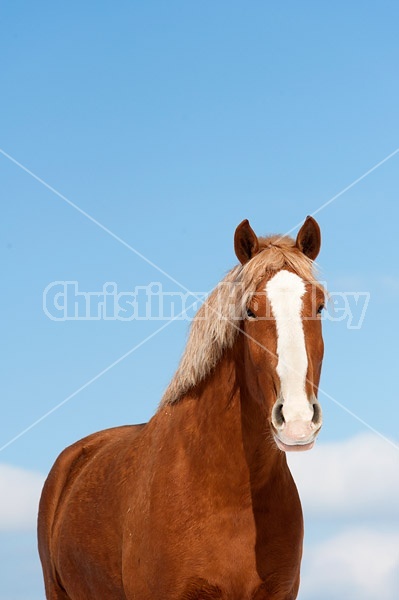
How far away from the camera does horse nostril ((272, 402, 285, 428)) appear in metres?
5.25

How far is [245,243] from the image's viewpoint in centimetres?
606

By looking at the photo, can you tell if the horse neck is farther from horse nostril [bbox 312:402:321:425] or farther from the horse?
horse nostril [bbox 312:402:321:425]

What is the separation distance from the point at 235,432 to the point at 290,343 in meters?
0.95

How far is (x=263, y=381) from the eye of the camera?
552 cm

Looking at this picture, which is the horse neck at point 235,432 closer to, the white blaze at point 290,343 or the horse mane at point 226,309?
the horse mane at point 226,309

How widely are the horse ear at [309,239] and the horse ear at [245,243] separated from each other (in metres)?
0.33

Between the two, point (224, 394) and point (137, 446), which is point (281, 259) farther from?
point (137, 446)

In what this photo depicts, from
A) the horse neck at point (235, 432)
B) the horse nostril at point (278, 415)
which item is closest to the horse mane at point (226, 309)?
the horse neck at point (235, 432)

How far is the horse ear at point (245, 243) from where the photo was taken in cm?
601

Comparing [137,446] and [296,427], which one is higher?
[137,446]

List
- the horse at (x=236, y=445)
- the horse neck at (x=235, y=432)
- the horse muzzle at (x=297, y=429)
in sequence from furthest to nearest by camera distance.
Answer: the horse neck at (x=235, y=432), the horse at (x=236, y=445), the horse muzzle at (x=297, y=429)

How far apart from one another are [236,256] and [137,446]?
1.88 meters

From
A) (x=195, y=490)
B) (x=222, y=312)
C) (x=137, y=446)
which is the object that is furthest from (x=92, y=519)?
(x=222, y=312)

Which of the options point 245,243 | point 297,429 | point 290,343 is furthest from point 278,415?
point 245,243
